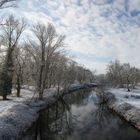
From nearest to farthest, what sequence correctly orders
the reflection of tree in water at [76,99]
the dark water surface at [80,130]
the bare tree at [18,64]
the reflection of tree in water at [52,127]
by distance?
the dark water surface at [80,130], the reflection of tree in water at [52,127], the bare tree at [18,64], the reflection of tree in water at [76,99]

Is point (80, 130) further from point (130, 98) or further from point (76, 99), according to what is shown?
point (76, 99)

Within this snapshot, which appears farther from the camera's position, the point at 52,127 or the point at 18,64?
the point at 18,64

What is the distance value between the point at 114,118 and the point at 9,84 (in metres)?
17.5

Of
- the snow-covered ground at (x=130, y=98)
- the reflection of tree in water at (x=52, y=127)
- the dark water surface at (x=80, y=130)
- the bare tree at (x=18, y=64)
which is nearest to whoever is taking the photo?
the dark water surface at (x=80, y=130)

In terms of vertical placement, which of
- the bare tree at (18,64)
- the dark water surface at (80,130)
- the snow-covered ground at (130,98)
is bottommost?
the dark water surface at (80,130)

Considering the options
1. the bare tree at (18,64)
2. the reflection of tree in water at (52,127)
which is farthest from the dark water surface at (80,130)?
the bare tree at (18,64)

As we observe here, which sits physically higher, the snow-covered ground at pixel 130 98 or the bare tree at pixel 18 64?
the bare tree at pixel 18 64

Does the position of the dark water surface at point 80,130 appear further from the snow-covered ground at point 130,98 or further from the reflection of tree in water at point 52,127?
the snow-covered ground at point 130,98

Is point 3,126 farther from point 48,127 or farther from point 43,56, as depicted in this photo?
point 43,56

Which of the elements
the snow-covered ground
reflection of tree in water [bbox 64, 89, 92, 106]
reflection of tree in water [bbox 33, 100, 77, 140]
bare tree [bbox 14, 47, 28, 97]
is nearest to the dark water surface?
reflection of tree in water [bbox 33, 100, 77, 140]

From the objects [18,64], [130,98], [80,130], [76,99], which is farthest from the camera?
[76,99]

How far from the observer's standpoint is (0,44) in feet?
118

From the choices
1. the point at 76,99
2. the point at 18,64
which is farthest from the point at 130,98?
the point at 18,64

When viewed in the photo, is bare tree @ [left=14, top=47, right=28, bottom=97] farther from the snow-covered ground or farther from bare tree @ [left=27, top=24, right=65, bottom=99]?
the snow-covered ground
